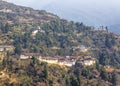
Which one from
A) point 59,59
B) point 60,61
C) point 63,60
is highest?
point 59,59

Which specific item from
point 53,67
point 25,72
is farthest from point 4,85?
point 53,67

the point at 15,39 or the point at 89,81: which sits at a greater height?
the point at 15,39

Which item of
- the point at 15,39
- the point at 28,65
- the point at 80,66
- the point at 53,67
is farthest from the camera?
the point at 15,39

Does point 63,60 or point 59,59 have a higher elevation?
point 59,59

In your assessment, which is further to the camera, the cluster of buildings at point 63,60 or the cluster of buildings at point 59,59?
the cluster of buildings at point 59,59

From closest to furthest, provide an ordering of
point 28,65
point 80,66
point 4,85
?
point 4,85 < point 28,65 < point 80,66

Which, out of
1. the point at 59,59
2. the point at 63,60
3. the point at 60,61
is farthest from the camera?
the point at 59,59

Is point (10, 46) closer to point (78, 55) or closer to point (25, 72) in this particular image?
point (78, 55)

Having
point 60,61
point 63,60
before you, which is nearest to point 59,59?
point 63,60

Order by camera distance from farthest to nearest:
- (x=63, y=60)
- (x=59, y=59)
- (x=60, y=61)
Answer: (x=59, y=59) → (x=63, y=60) → (x=60, y=61)

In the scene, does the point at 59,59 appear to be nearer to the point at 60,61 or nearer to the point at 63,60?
the point at 63,60

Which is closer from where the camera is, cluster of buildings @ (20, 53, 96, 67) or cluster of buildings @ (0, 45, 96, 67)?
cluster of buildings @ (20, 53, 96, 67)
